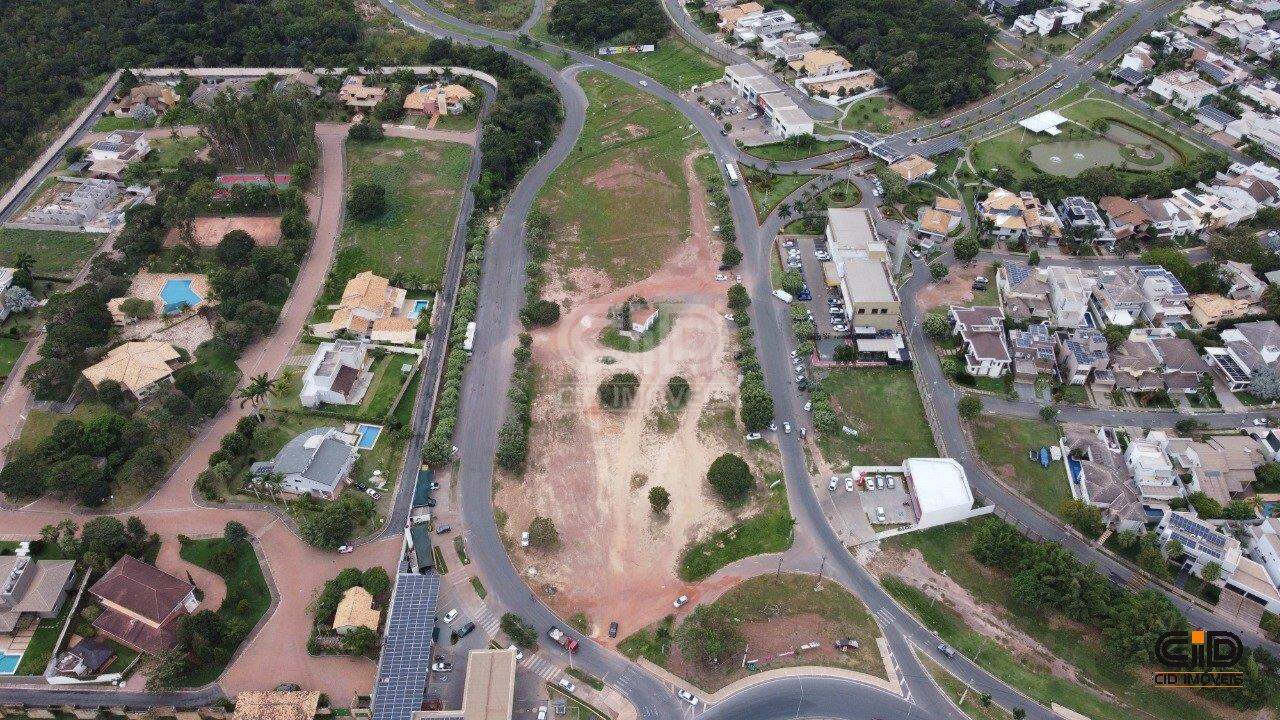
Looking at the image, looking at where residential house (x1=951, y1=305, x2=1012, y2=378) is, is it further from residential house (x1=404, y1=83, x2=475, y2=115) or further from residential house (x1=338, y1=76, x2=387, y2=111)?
residential house (x1=338, y1=76, x2=387, y2=111)

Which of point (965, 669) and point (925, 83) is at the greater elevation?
point (925, 83)

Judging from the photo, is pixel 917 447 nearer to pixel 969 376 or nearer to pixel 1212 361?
pixel 969 376

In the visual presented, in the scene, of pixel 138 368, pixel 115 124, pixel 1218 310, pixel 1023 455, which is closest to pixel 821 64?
pixel 1218 310

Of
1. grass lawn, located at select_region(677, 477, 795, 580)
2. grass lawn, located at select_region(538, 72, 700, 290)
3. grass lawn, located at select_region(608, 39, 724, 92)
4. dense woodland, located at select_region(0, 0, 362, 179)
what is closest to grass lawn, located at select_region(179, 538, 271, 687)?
grass lawn, located at select_region(677, 477, 795, 580)

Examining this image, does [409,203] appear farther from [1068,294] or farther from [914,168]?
[1068,294]

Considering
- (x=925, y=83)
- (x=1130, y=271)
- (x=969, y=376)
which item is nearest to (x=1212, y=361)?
(x=1130, y=271)

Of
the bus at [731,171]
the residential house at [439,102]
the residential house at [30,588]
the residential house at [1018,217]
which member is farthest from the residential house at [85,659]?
the residential house at [1018,217]

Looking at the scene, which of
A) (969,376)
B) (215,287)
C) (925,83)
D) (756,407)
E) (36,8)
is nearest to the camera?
(756,407)
